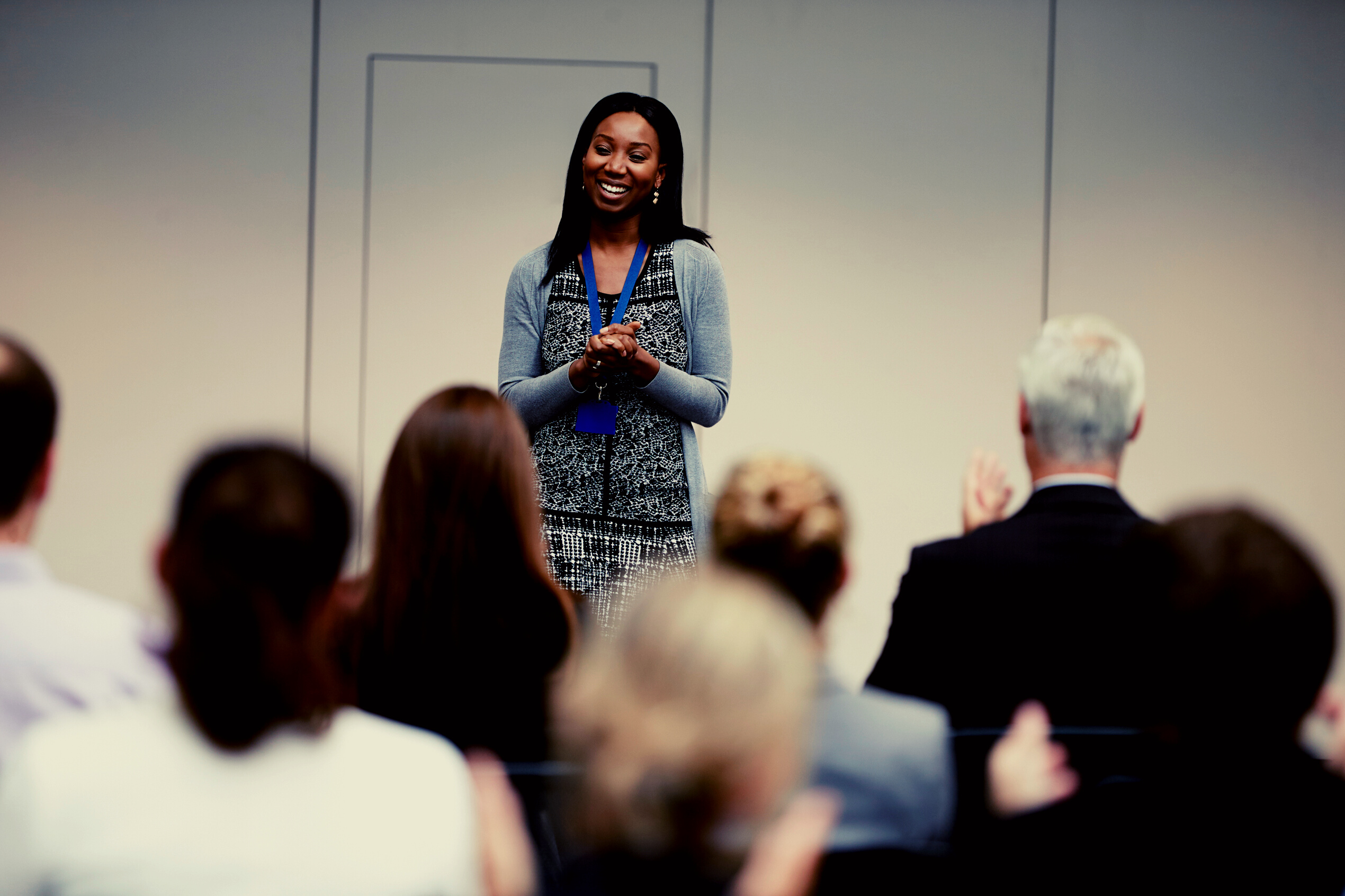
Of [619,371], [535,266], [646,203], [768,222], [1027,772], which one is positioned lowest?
[1027,772]

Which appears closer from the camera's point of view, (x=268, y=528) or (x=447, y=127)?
(x=268, y=528)

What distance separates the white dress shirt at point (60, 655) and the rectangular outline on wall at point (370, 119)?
10.8 feet

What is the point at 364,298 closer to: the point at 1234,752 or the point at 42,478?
the point at 42,478

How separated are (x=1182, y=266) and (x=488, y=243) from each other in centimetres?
280

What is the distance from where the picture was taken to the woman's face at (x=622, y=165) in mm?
2906

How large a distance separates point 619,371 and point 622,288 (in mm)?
218

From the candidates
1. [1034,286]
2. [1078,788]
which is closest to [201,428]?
[1034,286]

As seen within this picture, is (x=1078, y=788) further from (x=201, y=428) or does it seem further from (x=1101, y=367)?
(x=201, y=428)

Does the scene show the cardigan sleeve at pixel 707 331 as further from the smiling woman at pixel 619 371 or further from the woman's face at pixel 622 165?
the woman's face at pixel 622 165

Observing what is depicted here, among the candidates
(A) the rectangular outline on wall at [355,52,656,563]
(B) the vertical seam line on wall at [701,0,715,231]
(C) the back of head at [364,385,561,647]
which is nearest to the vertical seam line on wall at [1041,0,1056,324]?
(B) the vertical seam line on wall at [701,0,715,231]

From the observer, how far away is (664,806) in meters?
1.11

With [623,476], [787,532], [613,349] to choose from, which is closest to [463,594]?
[787,532]

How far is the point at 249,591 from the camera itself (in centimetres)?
126

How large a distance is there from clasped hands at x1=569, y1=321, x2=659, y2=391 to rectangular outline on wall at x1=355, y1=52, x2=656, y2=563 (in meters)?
2.33
